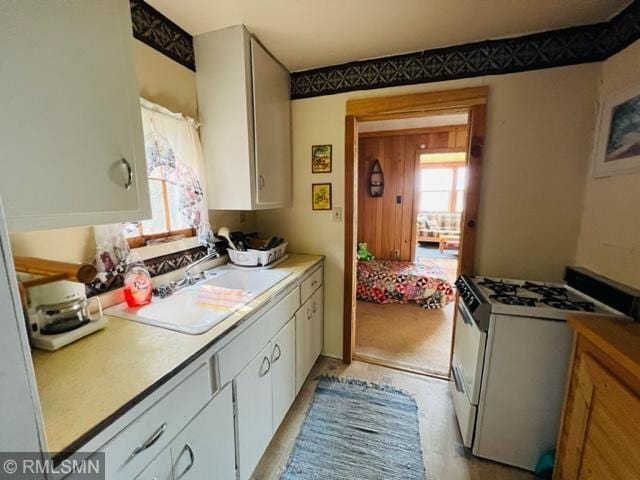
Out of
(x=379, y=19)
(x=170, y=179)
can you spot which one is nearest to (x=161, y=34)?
(x=170, y=179)

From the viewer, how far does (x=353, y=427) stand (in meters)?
1.68

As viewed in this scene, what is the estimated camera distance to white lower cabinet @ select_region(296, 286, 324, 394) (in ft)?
5.92

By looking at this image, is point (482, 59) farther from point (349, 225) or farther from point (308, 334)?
point (308, 334)

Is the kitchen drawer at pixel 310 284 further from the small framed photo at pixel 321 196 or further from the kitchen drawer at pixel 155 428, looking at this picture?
the kitchen drawer at pixel 155 428

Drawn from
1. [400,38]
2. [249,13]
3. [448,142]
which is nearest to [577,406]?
[400,38]

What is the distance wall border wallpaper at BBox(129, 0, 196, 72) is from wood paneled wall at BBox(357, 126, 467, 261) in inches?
137

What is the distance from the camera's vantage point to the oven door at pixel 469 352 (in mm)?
1428

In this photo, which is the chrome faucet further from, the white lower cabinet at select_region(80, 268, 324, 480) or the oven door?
the oven door

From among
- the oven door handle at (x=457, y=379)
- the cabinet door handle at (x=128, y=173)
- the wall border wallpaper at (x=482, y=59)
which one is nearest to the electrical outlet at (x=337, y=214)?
the wall border wallpaper at (x=482, y=59)

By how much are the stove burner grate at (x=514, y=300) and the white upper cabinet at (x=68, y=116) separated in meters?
1.73

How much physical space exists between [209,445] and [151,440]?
1.02 feet

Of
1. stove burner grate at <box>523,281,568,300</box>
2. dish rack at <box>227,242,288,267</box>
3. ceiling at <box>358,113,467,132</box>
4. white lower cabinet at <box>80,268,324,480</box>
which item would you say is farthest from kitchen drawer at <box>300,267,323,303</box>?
ceiling at <box>358,113,467,132</box>

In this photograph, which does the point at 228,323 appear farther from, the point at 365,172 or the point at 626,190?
the point at 365,172

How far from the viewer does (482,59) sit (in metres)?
1.71
